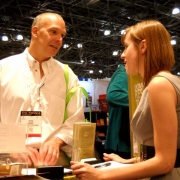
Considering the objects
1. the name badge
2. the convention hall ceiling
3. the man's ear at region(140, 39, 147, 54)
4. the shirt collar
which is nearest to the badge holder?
the name badge

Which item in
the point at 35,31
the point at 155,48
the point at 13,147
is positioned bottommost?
the point at 13,147

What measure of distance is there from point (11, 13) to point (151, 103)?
858 cm

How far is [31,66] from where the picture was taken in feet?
5.87

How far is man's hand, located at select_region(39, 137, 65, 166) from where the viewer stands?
1468mm

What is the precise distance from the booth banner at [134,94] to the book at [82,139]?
938mm

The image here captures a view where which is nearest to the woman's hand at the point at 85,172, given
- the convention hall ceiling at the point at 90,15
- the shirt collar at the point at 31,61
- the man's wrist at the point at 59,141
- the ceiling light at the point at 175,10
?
the man's wrist at the point at 59,141

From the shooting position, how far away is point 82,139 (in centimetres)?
134

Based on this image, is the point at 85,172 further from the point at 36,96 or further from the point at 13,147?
the point at 36,96

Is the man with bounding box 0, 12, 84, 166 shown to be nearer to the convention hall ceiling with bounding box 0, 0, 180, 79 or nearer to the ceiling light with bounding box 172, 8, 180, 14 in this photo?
the convention hall ceiling with bounding box 0, 0, 180, 79

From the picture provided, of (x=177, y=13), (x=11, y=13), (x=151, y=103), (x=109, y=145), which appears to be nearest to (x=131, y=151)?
(x=109, y=145)

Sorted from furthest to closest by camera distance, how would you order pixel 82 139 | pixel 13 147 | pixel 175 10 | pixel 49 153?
1. pixel 175 10
2. pixel 49 153
3. pixel 82 139
4. pixel 13 147

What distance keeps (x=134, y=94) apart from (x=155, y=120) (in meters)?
1.16

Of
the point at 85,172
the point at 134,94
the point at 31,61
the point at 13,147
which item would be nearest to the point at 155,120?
the point at 85,172

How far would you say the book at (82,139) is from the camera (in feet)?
4.34
